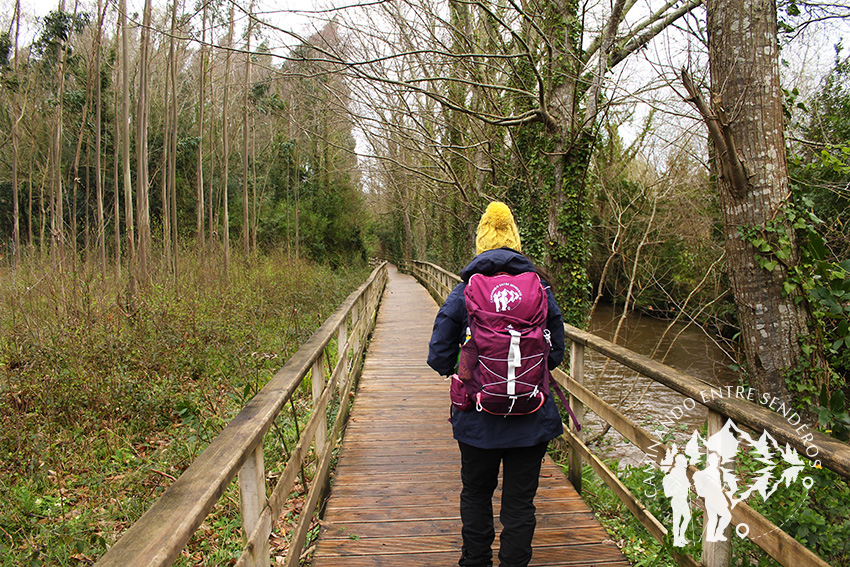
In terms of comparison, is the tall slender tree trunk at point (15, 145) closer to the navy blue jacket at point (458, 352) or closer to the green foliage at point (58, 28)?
the green foliage at point (58, 28)

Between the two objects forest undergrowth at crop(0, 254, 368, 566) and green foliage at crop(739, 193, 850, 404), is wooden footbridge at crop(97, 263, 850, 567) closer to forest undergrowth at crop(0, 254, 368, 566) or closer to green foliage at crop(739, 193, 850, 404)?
forest undergrowth at crop(0, 254, 368, 566)

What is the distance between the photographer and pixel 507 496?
2490mm

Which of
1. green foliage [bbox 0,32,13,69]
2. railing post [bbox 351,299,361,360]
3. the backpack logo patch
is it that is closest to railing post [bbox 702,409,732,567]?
the backpack logo patch

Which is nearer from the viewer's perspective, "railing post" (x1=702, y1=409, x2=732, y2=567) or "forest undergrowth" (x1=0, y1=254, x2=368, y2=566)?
"railing post" (x1=702, y1=409, x2=732, y2=567)

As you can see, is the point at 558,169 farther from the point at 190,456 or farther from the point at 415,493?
the point at 190,456

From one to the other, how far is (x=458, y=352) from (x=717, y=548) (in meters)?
1.30

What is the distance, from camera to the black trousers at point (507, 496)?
2.45 metres

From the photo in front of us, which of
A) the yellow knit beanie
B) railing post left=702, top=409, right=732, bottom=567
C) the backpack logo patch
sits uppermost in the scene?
the yellow knit beanie

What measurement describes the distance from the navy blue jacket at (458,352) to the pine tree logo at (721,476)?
1.93 ft

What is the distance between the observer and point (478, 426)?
239 centimetres

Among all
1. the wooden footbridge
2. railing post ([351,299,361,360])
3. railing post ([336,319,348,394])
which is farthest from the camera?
railing post ([351,299,361,360])

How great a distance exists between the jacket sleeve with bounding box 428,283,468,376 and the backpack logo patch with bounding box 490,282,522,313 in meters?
0.20

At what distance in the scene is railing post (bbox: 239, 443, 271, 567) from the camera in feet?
6.35

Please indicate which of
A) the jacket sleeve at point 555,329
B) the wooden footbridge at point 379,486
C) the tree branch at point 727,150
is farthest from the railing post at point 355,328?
the tree branch at point 727,150
